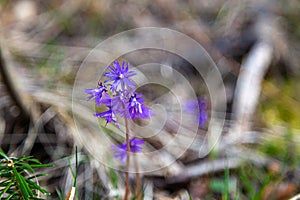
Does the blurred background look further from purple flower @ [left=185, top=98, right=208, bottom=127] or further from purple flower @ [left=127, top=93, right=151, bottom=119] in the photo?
purple flower @ [left=127, top=93, right=151, bottom=119]

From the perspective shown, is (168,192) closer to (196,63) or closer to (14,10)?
(196,63)

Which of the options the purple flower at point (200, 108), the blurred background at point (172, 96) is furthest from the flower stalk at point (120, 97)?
the purple flower at point (200, 108)

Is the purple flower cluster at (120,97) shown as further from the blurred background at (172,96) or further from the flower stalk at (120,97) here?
the blurred background at (172,96)

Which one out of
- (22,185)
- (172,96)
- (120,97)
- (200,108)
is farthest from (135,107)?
(172,96)

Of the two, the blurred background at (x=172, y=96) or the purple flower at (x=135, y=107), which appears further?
the blurred background at (x=172, y=96)

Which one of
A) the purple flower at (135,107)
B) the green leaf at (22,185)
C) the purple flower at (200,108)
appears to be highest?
the purple flower at (200,108)

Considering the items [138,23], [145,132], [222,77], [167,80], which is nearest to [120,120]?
[145,132]
